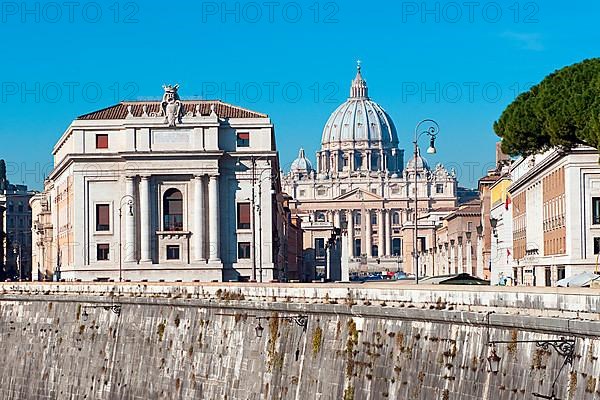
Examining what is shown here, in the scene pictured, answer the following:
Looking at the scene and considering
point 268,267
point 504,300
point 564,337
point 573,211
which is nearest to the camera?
point 564,337

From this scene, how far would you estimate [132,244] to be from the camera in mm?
99875

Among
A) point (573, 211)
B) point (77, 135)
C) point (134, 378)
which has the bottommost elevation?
point (134, 378)

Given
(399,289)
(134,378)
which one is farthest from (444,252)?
(399,289)

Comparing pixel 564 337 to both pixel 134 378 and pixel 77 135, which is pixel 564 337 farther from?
pixel 77 135

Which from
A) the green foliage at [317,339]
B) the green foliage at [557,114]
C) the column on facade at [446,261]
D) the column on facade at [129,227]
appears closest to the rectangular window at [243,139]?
the column on facade at [129,227]

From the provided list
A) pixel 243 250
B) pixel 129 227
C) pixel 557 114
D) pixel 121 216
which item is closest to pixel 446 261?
pixel 243 250

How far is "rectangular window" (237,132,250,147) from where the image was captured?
101 meters

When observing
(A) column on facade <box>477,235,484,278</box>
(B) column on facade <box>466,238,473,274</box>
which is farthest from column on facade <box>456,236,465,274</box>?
(A) column on facade <box>477,235,484,278</box>

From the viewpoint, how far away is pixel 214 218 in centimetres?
9894

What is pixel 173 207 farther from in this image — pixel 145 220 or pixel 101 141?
pixel 101 141

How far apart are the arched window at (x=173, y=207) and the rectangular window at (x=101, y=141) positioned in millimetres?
5008

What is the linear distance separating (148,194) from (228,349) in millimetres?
58134

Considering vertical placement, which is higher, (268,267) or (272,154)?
(272,154)

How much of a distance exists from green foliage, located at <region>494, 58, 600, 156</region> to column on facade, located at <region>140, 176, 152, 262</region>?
56.7 m
